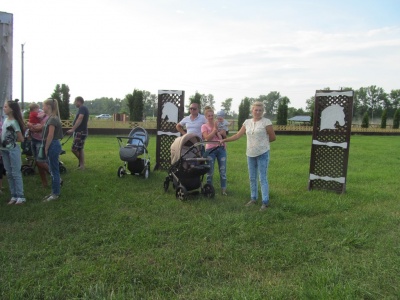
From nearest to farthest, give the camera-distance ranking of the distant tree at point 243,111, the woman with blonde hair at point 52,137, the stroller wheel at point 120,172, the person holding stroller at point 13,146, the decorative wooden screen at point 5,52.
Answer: the person holding stroller at point 13,146, the woman with blonde hair at point 52,137, the decorative wooden screen at point 5,52, the stroller wheel at point 120,172, the distant tree at point 243,111

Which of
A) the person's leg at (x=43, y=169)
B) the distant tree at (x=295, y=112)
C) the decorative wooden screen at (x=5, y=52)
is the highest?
the distant tree at (x=295, y=112)

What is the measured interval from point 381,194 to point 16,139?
617 centimetres

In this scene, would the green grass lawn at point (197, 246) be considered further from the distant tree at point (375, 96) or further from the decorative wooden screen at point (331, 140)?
the distant tree at point (375, 96)

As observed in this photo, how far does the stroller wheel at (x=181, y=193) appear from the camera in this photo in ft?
17.6

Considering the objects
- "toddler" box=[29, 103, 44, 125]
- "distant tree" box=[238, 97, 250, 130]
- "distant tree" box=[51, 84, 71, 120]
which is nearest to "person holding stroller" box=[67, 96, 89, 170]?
"toddler" box=[29, 103, 44, 125]

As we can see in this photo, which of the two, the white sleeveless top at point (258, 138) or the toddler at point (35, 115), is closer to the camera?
the white sleeveless top at point (258, 138)

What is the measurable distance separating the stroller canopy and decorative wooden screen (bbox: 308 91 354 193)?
92.6 inches

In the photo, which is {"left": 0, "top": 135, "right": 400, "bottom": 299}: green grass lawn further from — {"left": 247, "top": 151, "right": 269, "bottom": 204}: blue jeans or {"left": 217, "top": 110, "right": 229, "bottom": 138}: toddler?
{"left": 217, "top": 110, "right": 229, "bottom": 138}: toddler

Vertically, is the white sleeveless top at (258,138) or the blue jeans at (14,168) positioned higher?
the white sleeveless top at (258,138)

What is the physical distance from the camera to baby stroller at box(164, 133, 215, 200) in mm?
5434

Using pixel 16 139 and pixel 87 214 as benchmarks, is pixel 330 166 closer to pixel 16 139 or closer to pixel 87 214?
pixel 87 214

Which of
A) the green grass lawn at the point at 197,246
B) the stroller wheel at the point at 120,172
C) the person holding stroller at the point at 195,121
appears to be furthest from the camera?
the stroller wheel at the point at 120,172

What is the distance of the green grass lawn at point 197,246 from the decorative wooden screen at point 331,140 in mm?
488

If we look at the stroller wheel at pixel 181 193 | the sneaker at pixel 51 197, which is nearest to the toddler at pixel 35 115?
the sneaker at pixel 51 197
